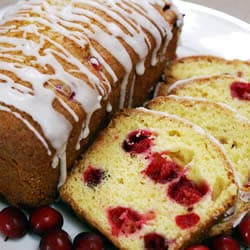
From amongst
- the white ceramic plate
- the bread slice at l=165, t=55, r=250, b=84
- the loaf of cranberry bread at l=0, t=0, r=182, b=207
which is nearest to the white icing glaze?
the loaf of cranberry bread at l=0, t=0, r=182, b=207

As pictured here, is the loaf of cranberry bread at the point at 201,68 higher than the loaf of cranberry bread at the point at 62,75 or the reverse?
the reverse

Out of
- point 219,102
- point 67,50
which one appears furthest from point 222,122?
point 67,50


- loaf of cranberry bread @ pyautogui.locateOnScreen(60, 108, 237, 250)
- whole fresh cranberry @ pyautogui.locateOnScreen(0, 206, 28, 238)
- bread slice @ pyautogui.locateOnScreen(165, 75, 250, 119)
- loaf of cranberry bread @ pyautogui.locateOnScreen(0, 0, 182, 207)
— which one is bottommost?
whole fresh cranberry @ pyautogui.locateOnScreen(0, 206, 28, 238)

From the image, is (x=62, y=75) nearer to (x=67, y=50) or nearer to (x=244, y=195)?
(x=67, y=50)

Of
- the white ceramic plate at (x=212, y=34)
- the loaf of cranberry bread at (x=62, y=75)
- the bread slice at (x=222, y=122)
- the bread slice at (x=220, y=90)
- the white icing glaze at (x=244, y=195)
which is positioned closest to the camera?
the loaf of cranberry bread at (x=62, y=75)

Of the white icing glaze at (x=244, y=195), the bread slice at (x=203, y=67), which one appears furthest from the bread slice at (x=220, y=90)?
the white icing glaze at (x=244, y=195)

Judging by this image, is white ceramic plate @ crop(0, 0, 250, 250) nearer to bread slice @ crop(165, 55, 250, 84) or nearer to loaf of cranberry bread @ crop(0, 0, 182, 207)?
bread slice @ crop(165, 55, 250, 84)

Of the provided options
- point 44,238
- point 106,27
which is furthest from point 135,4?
point 44,238

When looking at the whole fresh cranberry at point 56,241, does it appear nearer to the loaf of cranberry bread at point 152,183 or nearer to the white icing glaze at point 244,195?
the loaf of cranberry bread at point 152,183
